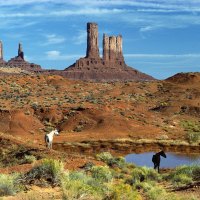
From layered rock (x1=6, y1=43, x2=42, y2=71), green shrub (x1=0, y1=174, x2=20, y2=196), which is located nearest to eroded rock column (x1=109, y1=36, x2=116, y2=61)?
layered rock (x1=6, y1=43, x2=42, y2=71)

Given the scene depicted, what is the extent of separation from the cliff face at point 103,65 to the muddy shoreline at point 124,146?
112 metres

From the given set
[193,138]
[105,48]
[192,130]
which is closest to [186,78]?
[192,130]

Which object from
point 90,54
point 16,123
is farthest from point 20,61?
point 16,123

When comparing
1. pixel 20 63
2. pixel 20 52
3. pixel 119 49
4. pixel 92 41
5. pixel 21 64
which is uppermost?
pixel 92 41

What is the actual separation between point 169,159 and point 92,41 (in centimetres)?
14424

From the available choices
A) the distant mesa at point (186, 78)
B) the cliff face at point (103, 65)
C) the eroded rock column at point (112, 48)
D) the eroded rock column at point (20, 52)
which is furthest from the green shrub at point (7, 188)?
the eroded rock column at point (20, 52)

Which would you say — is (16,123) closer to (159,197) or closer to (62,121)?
(62,121)

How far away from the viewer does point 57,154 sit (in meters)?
23.0

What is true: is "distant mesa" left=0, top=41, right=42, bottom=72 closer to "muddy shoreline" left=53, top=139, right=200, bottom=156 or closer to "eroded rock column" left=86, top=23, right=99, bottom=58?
"eroded rock column" left=86, top=23, right=99, bottom=58

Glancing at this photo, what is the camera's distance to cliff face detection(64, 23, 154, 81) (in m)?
161

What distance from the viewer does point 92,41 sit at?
582 ft

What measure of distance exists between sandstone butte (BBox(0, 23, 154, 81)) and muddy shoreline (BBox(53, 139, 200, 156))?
11246 centimetres

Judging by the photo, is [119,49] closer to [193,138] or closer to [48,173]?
[193,138]

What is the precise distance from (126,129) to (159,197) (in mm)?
37005
